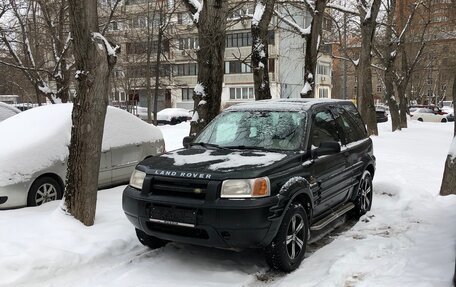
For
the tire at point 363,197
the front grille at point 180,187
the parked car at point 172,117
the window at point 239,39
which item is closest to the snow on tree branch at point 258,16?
the tire at point 363,197

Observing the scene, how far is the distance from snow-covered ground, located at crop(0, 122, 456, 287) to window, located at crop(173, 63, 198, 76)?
56.8 m

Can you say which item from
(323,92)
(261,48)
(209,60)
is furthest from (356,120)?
(323,92)

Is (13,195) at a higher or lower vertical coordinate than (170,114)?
higher

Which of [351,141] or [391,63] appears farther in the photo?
[391,63]

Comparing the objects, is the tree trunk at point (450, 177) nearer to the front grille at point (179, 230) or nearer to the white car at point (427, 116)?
the front grille at point (179, 230)

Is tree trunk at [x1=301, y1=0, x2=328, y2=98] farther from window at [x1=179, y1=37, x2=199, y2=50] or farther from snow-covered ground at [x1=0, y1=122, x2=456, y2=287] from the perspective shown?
window at [x1=179, y1=37, x2=199, y2=50]

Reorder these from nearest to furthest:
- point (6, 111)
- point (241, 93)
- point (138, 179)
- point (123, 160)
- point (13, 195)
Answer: point (138, 179) → point (13, 195) → point (123, 160) → point (6, 111) → point (241, 93)

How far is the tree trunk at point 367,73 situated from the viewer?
19.3 metres

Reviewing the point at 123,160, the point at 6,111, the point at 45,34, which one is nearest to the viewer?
the point at 123,160

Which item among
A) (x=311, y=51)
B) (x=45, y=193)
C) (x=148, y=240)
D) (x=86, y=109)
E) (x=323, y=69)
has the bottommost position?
(x=148, y=240)

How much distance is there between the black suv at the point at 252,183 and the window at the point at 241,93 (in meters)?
52.9

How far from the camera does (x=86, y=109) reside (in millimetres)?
5805

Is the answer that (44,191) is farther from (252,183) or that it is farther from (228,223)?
(252,183)

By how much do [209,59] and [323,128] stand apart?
4.33 meters
